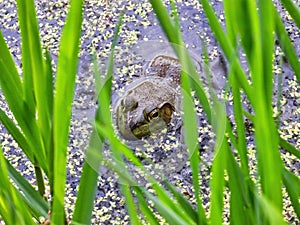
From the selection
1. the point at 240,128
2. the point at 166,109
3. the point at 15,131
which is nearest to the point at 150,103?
the point at 166,109

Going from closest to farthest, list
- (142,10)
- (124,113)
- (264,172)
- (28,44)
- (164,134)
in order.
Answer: (264,172) < (28,44) < (124,113) < (164,134) < (142,10)

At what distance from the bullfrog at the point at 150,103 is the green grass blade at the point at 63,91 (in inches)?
9.0

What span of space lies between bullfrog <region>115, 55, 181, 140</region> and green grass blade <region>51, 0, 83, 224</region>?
0.23 metres

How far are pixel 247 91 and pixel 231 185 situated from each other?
64 millimetres

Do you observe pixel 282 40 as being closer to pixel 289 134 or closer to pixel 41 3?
pixel 289 134

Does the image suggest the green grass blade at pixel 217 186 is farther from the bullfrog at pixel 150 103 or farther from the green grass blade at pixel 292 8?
the bullfrog at pixel 150 103

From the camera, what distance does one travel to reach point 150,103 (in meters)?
0.74

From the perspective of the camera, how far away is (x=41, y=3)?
150 centimetres

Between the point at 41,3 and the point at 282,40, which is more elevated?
the point at 41,3

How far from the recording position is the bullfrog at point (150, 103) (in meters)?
0.65

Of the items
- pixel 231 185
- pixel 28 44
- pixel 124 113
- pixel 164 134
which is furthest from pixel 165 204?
pixel 164 134

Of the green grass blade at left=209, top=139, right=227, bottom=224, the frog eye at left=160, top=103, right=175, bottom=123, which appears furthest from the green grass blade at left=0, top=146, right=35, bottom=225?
the frog eye at left=160, top=103, right=175, bottom=123

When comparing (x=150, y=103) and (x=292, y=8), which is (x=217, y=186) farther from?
(x=150, y=103)

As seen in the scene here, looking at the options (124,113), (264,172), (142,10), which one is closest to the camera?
(264,172)
